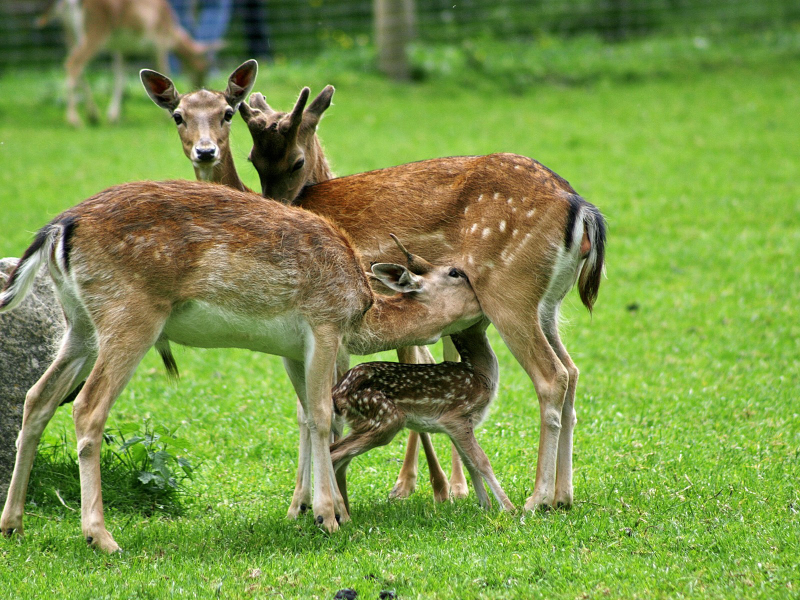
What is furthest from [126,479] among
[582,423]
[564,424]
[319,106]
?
[582,423]

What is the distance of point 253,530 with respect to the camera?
5.24 m

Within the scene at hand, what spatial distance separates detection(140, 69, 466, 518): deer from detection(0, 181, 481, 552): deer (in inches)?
21.1

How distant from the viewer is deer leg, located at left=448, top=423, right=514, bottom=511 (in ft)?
17.7

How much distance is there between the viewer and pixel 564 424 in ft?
18.7

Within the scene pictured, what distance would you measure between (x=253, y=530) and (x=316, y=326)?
44.6 inches

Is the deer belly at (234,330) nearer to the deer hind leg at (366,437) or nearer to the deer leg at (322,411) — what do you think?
the deer leg at (322,411)

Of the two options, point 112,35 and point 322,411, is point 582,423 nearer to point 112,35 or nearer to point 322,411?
point 322,411

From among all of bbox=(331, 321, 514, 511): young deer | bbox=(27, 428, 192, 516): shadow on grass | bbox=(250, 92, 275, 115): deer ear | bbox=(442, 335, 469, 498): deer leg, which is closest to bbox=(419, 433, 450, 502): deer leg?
bbox=(442, 335, 469, 498): deer leg

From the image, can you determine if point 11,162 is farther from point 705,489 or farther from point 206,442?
point 705,489

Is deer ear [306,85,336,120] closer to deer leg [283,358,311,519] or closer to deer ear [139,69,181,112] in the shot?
deer ear [139,69,181,112]

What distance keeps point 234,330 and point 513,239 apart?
163 centimetres

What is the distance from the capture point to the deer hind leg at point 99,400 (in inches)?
191

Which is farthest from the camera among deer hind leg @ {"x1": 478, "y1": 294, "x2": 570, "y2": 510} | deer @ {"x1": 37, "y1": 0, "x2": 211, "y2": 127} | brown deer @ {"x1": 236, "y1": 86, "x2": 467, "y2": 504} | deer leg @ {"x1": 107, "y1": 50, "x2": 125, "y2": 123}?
deer leg @ {"x1": 107, "y1": 50, "x2": 125, "y2": 123}

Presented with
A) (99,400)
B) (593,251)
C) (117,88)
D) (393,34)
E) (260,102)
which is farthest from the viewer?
(393,34)
